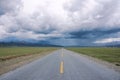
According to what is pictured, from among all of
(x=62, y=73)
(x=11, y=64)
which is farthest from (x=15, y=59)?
(x=62, y=73)

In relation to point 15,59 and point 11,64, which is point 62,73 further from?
point 15,59

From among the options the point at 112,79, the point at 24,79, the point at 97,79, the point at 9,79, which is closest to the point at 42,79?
the point at 24,79

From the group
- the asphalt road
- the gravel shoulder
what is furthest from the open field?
the asphalt road

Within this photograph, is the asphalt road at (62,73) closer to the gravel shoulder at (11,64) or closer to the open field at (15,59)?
the gravel shoulder at (11,64)

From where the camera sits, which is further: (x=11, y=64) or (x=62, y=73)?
(x=11, y=64)

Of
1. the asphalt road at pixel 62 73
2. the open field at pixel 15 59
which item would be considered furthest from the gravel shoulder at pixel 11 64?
the asphalt road at pixel 62 73

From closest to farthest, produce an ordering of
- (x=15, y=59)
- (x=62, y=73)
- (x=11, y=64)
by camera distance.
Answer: (x=62, y=73) < (x=11, y=64) < (x=15, y=59)

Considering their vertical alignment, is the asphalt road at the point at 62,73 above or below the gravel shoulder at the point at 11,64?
above

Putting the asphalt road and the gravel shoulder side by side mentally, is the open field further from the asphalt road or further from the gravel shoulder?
the asphalt road

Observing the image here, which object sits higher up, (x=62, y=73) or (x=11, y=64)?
(x=62, y=73)

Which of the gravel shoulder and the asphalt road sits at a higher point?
the asphalt road

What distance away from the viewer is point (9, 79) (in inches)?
391

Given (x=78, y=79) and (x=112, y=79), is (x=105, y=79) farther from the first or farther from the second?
(x=78, y=79)

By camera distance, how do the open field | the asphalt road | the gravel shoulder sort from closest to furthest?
1. the asphalt road
2. the gravel shoulder
3. the open field
